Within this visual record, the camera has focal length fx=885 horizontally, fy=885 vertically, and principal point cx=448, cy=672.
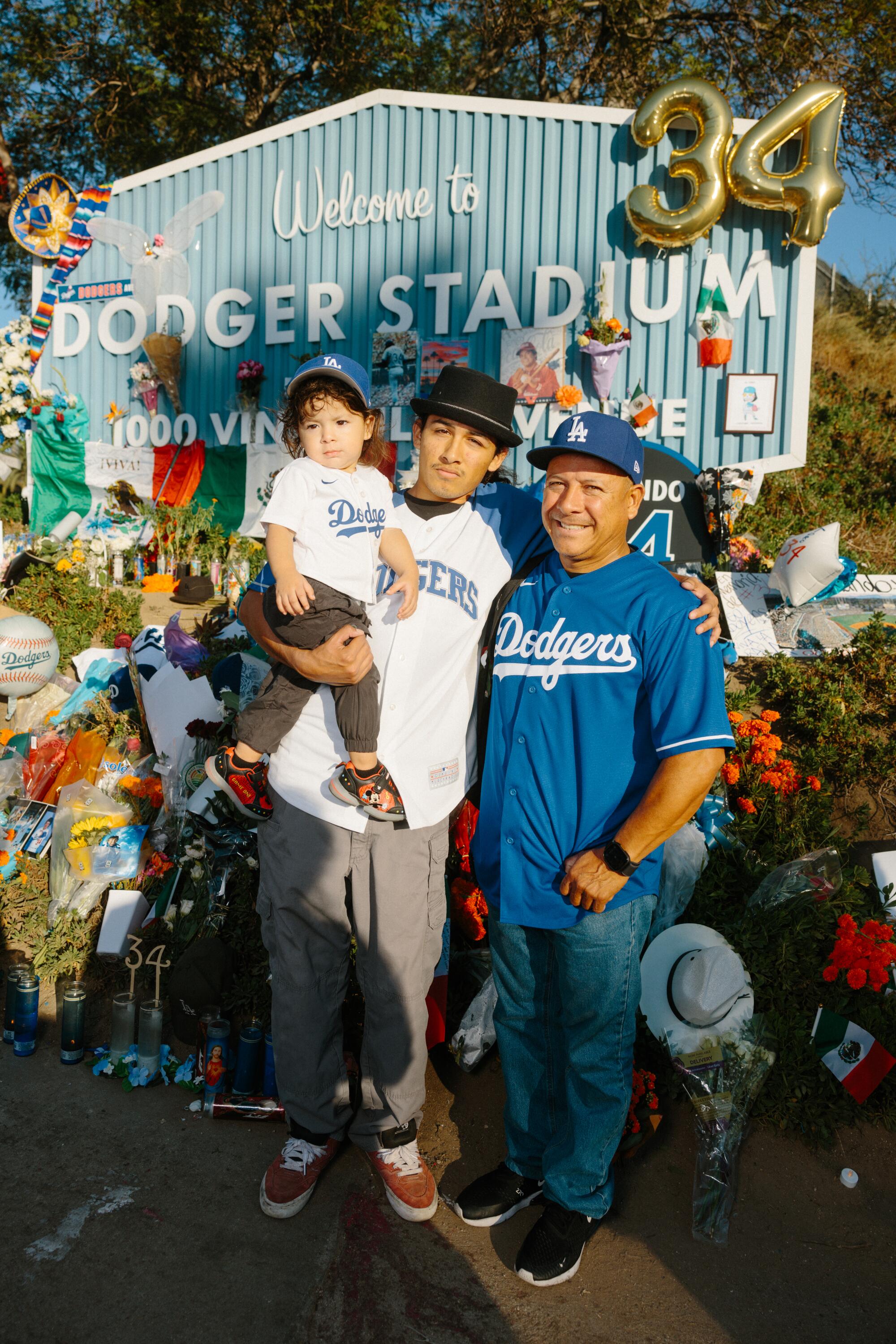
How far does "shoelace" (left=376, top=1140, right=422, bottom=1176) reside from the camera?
2.72 metres

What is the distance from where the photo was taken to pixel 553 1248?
8.22 ft

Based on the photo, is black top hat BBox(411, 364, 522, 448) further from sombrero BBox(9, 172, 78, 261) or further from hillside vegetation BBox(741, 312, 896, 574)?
sombrero BBox(9, 172, 78, 261)

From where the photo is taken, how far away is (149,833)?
14.3ft

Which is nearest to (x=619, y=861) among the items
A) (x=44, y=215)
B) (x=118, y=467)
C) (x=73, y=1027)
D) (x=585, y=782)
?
Result: (x=585, y=782)

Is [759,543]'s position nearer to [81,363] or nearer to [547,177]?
[547,177]

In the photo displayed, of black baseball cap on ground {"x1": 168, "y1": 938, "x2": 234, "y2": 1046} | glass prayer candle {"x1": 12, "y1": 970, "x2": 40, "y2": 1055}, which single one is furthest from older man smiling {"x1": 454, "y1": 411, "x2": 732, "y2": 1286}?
glass prayer candle {"x1": 12, "y1": 970, "x2": 40, "y2": 1055}

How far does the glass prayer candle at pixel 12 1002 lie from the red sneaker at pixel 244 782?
1.31m

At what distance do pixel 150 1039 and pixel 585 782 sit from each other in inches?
82.6

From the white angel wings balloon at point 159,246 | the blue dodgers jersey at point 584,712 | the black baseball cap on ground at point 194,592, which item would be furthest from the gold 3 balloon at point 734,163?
the blue dodgers jersey at point 584,712

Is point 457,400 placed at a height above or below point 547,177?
below

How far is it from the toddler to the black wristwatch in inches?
23.5

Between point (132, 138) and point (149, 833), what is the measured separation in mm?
17229

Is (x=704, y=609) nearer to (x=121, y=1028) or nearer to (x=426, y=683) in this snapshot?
(x=426, y=683)

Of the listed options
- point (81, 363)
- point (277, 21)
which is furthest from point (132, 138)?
point (81, 363)
